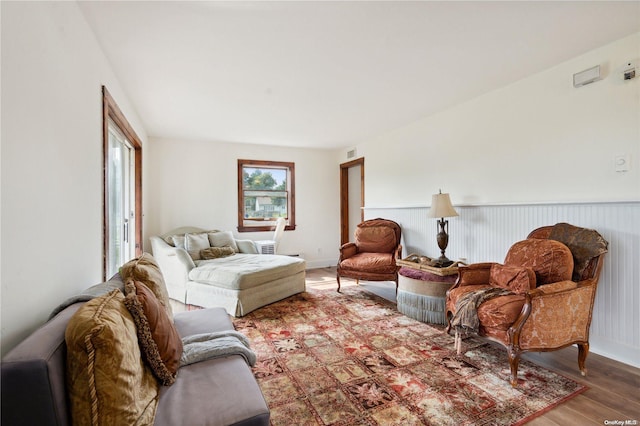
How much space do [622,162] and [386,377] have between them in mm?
2429

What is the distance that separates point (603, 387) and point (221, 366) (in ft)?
7.88

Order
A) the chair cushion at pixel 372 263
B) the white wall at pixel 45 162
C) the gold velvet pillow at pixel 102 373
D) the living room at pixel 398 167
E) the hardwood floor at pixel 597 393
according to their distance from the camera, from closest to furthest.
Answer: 1. the gold velvet pillow at pixel 102 373
2. the white wall at pixel 45 162
3. the living room at pixel 398 167
4. the hardwood floor at pixel 597 393
5. the chair cushion at pixel 372 263

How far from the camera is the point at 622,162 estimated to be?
7.68 ft

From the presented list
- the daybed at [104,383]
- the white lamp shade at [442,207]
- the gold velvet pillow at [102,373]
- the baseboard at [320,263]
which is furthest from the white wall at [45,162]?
the baseboard at [320,263]

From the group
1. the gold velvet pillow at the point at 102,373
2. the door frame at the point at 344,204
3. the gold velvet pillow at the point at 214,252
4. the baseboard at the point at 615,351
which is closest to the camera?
the gold velvet pillow at the point at 102,373

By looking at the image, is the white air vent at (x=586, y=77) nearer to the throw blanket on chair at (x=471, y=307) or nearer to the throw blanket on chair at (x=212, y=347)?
the throw blanket on chair at (x=471, y=307)

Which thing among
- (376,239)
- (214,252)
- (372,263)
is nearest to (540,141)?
(372,263)

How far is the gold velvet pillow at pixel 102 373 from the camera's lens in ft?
2.95

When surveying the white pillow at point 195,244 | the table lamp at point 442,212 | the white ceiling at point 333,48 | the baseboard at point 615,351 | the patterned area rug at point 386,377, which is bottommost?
the patterned area rug at point 386,377

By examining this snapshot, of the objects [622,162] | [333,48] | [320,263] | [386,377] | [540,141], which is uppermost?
[333,48]

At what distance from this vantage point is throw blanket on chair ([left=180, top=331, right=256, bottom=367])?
1.53m

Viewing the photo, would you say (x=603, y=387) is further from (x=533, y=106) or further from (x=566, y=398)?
(x=533, y=106)

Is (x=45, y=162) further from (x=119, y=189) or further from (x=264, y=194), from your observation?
(x=264, y=194)

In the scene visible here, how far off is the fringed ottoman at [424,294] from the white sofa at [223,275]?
1.49m
